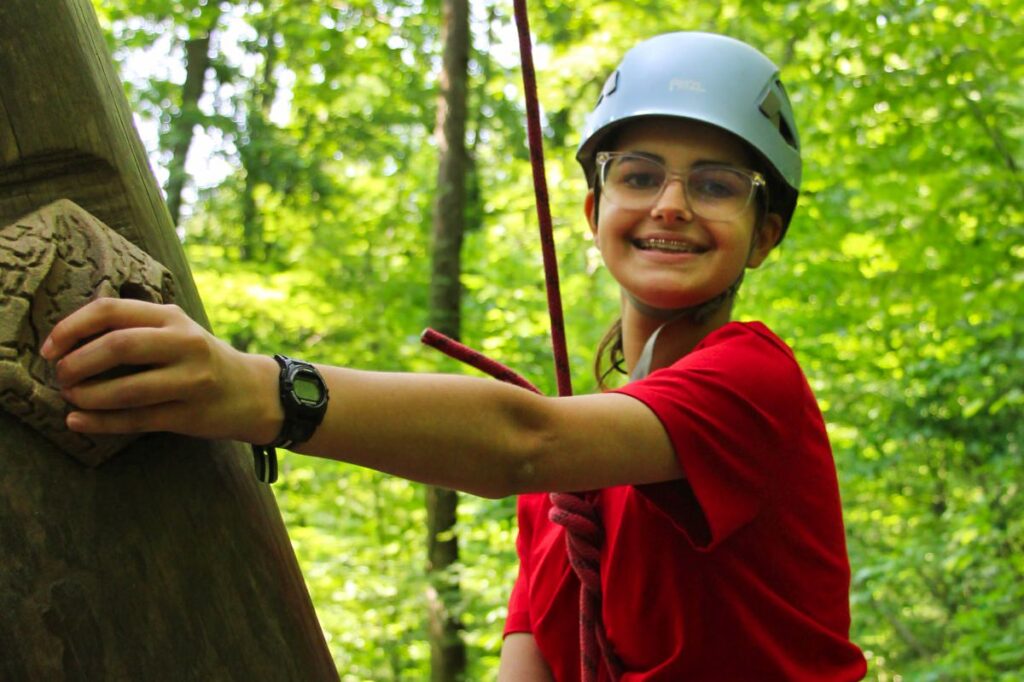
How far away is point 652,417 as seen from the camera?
1.45m

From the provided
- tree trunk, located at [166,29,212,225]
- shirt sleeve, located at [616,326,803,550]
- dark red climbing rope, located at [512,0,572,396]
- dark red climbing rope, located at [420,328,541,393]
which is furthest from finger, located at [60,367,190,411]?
tree trunk, located at [166,29,212,225]

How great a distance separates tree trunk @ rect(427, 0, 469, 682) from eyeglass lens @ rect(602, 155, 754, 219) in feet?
16.4

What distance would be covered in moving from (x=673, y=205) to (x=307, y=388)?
105 centimetres

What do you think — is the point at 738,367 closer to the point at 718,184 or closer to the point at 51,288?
the point at 718,184

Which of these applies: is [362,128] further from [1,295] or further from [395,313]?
[1,295]

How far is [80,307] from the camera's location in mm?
1075

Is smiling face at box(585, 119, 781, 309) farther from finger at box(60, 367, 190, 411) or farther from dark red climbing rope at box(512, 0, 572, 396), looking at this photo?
→ finger at box(60, 367, 190, 411)

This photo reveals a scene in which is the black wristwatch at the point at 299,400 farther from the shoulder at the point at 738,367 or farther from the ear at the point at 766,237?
the ear at the point at 766,237

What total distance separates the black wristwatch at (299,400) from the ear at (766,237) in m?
1.31

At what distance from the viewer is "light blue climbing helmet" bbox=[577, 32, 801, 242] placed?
2055mm

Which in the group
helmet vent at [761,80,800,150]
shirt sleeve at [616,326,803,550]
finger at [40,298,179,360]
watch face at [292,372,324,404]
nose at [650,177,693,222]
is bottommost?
shirt sleeve at [616,326,803,550]

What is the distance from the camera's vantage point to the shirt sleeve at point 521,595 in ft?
7.18

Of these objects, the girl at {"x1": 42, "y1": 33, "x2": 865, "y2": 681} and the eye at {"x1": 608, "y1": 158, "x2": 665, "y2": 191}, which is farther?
the eye at {"x1": 608, "y1": 158, "x2": 665, "y2": 191}

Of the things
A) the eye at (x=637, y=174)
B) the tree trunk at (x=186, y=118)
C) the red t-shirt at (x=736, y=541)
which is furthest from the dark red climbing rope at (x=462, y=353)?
the tree trunk at (x=186, y=118)
